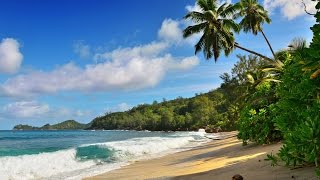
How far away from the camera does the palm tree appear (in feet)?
106

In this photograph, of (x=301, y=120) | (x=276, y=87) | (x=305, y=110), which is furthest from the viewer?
(x=276, y=87)

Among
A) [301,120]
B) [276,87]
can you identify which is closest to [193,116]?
[276,87]

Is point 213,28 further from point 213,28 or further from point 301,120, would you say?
point 301,120

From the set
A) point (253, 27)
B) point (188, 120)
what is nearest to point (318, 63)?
point (253, 27)

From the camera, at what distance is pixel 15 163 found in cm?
2159

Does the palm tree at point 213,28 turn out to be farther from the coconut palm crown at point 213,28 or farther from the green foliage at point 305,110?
the green foliage at point 305,110

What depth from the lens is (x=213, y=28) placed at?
32.3 metres

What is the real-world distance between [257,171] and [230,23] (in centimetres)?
2512

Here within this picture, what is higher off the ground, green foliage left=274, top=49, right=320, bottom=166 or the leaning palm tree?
the leaning palm tree

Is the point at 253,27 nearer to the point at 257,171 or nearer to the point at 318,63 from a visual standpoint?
the point at 257,171

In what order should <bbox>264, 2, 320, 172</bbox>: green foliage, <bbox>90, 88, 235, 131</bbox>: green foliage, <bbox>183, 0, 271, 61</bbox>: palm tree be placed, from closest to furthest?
<bbox>264, 2, 320, 172</bbox>: green foliage, <bbox>183, 0, 271, 61</bbox>: palm tree, <bbox>90, 88, 235, 131</bbox>: green foliage

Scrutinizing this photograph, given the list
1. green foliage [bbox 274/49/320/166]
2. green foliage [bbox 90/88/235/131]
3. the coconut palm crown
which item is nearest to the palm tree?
the coconut palm crown

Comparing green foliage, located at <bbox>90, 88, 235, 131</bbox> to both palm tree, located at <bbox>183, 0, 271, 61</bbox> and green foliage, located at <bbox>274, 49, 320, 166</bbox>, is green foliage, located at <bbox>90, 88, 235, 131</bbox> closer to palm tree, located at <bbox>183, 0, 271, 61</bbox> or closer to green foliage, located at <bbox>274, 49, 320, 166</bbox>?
palm tree, located at <bbox>183, 0, 271, 61</bbox>

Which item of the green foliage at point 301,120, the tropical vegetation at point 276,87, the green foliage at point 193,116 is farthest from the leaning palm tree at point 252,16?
the green foliage at point 193,116
